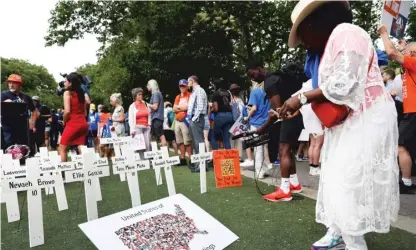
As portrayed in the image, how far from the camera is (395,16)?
3828 mm

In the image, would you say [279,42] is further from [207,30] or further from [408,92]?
[408,92]

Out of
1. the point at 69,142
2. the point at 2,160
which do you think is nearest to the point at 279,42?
the point at 69,142

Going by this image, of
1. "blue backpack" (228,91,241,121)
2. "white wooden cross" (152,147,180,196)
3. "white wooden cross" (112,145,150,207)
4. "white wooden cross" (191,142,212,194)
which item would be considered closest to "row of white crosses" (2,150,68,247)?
"white wooden cross" (112,145,150,207)

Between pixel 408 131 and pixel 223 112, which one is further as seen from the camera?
pixel 223 112

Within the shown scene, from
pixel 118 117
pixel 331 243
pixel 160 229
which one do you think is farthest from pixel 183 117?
pixel 331 243

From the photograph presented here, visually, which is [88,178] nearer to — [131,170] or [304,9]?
[131,170]

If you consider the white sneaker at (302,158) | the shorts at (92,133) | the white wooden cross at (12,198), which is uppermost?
the shorts at (92,133)

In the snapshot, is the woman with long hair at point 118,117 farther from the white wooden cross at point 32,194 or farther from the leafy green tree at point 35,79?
the leafy green tree at point 35,79

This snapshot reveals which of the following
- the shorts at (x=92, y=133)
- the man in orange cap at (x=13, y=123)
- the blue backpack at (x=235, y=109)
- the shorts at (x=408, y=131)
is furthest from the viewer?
the shorts at (x=92, y=133)

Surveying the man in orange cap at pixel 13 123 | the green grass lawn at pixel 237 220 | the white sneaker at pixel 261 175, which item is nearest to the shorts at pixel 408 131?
the green grass lawn at pixel 237 220

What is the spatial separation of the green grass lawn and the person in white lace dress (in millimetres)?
668

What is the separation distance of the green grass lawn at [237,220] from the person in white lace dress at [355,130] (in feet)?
2.19

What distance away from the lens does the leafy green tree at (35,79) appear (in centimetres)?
5486

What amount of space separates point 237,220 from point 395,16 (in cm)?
280
